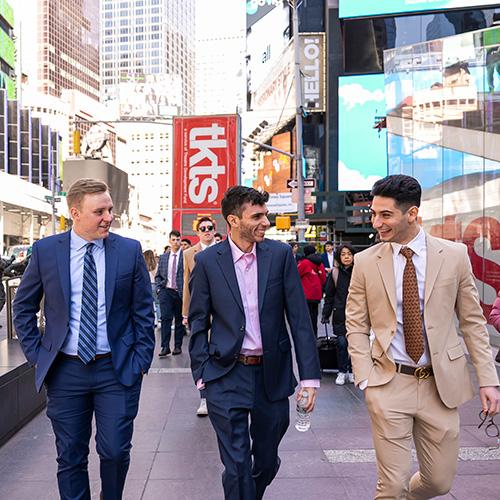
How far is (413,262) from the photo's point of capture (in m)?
3.26

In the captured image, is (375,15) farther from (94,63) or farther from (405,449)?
(94,63)

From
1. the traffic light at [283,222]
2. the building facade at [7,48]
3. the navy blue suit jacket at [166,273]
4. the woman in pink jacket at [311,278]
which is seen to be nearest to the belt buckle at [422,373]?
the navy blue suit jacket at [166,273]

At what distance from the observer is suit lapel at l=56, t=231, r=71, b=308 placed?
3.42m

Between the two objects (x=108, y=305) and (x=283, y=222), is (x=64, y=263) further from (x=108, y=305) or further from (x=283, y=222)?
(x=283, y=222)

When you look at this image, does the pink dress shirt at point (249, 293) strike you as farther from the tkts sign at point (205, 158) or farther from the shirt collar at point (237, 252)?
the tkts sign at point (205, 158)

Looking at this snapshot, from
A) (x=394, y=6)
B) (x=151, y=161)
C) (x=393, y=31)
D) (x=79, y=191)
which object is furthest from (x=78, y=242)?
(x=151, y=161)

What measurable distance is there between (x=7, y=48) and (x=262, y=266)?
3352 inches

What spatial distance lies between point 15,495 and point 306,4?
46.2 metres

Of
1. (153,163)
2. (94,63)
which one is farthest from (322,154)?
(94,63)

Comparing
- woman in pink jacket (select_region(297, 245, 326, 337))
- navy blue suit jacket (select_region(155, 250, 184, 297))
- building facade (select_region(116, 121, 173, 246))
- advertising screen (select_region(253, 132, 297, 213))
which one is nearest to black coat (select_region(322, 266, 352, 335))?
woman in pink jacket (select_region(297, 245, 326, 337))

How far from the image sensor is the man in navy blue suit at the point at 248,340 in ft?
11.0

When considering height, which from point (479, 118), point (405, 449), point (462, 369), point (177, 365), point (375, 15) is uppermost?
point (375, 15)

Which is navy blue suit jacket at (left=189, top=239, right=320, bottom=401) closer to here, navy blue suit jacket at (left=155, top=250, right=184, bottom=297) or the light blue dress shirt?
the light blue dress shirt

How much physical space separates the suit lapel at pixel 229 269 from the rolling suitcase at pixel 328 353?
17.3 ft
